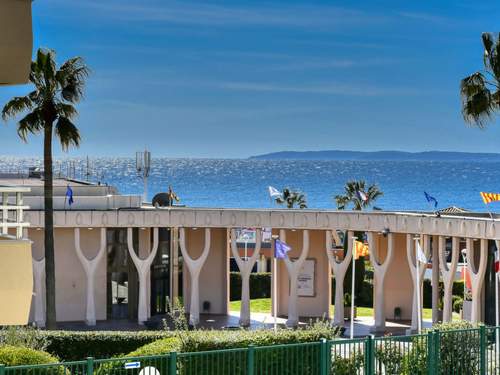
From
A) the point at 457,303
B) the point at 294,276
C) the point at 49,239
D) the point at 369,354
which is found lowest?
the point at 457,303

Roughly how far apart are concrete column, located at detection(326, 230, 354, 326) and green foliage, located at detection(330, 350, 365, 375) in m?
24.2

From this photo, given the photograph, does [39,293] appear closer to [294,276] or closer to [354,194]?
[294,276]

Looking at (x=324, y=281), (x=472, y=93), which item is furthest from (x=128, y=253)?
(x=472, y=93)

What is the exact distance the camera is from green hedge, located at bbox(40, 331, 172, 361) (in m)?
34.0

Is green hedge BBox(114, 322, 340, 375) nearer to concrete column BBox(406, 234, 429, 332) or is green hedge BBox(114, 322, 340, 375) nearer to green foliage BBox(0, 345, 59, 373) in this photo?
green foliage BBox(0, 345, 59, 373)

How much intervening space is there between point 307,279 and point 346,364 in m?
28.8

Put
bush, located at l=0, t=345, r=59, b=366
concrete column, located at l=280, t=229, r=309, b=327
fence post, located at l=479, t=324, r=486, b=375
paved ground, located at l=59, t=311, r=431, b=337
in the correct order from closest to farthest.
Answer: fence post, located at l=479, t=324, r=486, b=375, bush, located at l=0, t=345, r=59, b=366, paved ground, located at l=59, t=311, r=431, b=337, concrete column, located at l=280, t=229, r=309, b=327

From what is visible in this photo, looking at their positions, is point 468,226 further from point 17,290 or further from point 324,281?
point 17,290

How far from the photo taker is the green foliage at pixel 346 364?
858 inches

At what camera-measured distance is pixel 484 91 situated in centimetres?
3497

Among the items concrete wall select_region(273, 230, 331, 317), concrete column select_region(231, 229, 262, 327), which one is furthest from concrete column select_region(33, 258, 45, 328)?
concrete wall select_region(273, 230, 331, 317)

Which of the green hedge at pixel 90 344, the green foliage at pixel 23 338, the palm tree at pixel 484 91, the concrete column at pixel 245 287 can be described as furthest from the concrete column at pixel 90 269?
the palm tree at pixel 484 91

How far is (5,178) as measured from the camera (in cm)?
6506

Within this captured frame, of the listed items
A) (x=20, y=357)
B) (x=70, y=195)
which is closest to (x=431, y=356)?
(x=20, y=357)
